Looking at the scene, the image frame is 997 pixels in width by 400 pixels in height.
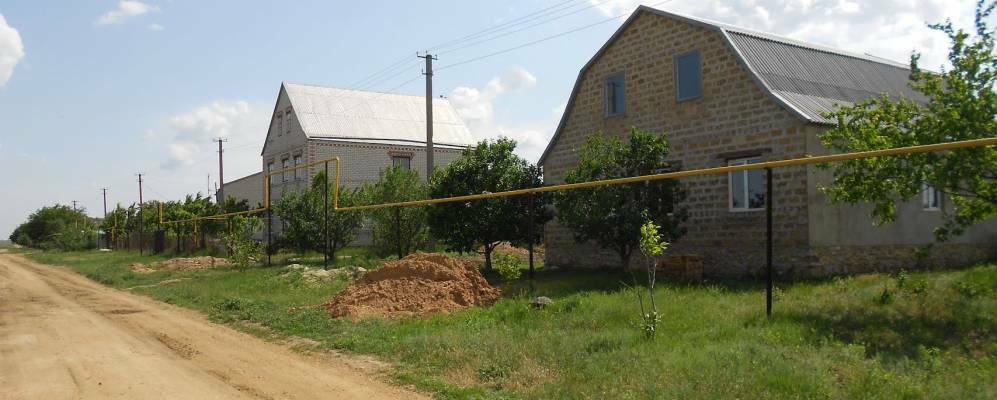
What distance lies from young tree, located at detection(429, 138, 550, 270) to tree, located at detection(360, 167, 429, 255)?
4.42 meters

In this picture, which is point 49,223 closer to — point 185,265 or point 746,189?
point 185,265

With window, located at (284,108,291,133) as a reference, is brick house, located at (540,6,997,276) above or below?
below

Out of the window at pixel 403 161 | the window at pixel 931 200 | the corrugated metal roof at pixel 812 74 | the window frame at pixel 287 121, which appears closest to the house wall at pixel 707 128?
the corrugated metal roof at pixel 812 74

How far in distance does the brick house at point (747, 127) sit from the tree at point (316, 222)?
9.46m

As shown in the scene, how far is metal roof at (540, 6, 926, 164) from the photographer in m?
15.3

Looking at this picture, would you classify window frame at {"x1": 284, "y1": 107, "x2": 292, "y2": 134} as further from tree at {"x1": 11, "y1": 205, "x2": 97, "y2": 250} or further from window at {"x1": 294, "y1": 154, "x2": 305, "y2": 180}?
tree at {"x1": 11, "y1": 205, "x2": 97, "y2": 250}

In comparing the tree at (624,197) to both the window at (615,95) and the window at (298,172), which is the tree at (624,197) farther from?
A: the window at (298,172)

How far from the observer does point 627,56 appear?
18.7m

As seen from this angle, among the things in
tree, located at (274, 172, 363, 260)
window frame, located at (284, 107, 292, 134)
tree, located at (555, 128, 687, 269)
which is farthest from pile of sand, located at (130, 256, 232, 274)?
tree, located at (555, 128, 687, 269)

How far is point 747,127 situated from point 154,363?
12.4m

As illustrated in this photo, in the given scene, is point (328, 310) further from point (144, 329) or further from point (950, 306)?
point (950, 306)

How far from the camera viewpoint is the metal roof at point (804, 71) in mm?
15260

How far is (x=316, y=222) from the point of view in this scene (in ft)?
84.0

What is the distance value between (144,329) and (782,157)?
12.6m
